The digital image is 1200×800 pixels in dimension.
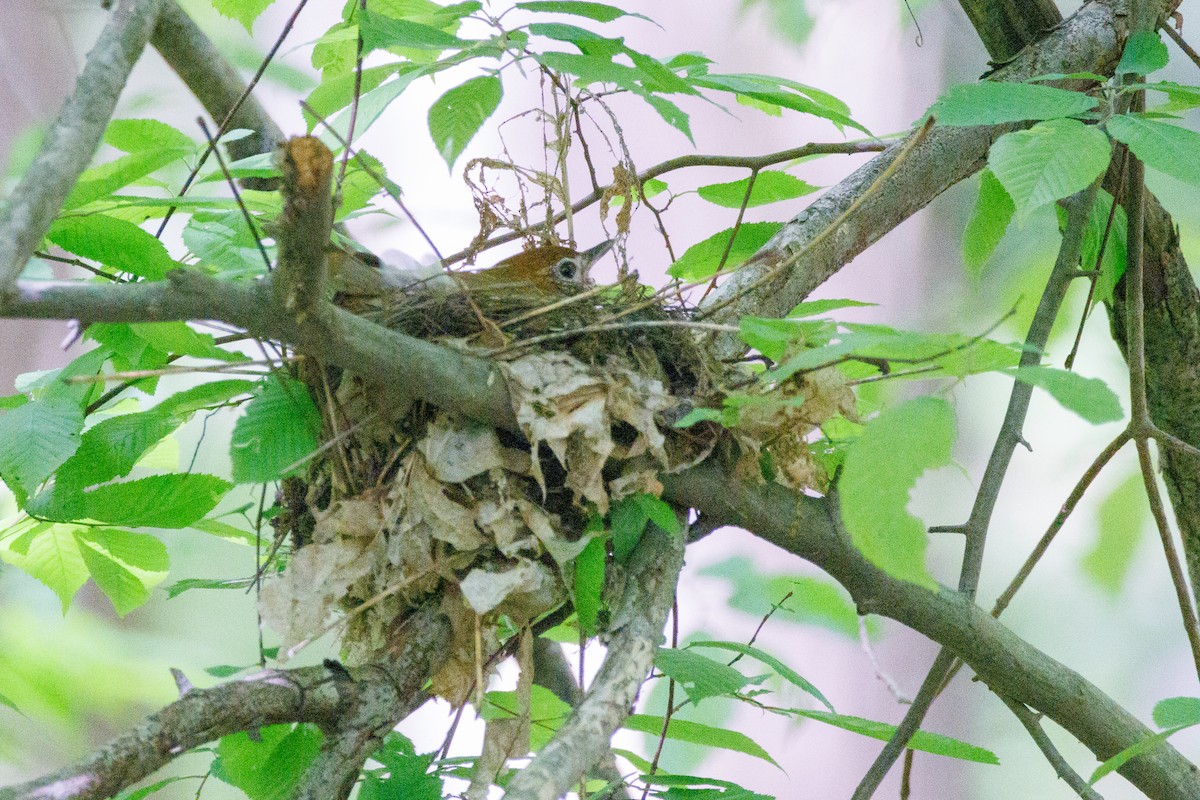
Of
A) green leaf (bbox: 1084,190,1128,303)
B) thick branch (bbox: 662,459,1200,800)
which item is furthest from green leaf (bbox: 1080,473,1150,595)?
thick branch (bbox: 662,459,1200,800)

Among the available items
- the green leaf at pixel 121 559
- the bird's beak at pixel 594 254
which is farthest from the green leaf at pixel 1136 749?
the green leaf at pixel 121 559

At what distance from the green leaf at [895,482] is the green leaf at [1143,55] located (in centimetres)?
72

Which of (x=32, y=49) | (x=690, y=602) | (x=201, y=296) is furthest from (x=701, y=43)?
(x=201, y=296)

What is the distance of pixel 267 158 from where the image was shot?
1158mm

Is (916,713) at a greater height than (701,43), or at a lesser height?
lesser

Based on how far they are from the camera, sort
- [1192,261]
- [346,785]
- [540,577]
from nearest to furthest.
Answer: [346,785] → [540,577] → [1192,261]

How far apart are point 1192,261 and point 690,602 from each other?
179 centimetres

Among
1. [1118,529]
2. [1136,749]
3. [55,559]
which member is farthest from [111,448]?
[1118,529]

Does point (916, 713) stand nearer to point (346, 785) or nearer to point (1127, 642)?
point (346, 785)

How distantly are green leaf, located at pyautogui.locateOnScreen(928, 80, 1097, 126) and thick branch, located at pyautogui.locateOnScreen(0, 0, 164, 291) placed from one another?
74cm

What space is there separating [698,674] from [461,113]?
2.16 ft

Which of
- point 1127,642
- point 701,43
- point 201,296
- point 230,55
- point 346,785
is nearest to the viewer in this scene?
point 201,296

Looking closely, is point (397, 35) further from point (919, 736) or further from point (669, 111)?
point (919, 736)

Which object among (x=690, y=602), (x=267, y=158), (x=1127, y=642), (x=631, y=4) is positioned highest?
(x=631, y=4)
